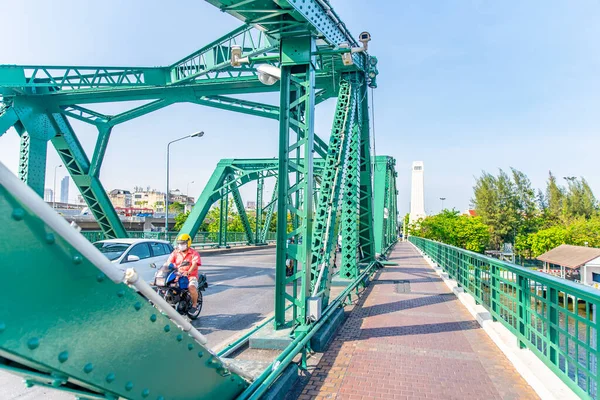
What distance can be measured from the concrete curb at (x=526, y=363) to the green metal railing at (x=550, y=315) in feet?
0.26

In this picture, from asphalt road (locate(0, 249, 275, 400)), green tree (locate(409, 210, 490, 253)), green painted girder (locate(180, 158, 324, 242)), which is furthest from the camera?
green tree (locate(409, 210, 490, 253))

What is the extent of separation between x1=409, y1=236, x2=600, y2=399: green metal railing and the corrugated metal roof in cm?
3105

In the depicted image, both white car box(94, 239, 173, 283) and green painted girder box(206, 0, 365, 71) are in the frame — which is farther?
white car box(94, 239, 173, 283)

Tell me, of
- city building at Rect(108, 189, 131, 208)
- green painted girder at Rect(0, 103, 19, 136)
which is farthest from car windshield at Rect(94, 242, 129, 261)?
city building at Rect(108, 189, 131, 208)

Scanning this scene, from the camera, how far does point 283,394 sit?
169 inches

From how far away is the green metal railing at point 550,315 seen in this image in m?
3.53

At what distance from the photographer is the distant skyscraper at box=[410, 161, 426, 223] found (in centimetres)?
9200

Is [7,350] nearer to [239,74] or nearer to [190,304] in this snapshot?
[190,304]

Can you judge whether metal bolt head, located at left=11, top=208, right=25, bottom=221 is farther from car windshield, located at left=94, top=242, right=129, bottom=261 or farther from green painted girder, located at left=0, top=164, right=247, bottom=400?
car windshield, located at left=94, top=242, right=129, bottom=261

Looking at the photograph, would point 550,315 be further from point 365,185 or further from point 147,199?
point 147,199

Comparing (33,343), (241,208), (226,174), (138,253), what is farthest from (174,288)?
(241,208)

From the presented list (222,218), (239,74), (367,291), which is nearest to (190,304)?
(367,291)

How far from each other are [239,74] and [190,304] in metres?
7.25

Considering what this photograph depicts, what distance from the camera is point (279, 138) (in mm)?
5832
